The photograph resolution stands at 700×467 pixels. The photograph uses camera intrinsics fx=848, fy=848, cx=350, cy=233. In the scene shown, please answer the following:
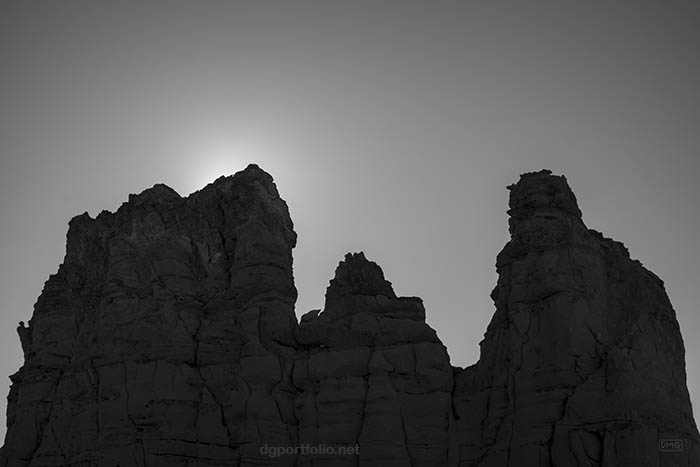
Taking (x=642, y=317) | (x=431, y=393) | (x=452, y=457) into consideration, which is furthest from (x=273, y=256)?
(x=642, y=317)

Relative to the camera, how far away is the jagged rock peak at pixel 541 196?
38.9 m

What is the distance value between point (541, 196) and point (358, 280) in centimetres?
1036

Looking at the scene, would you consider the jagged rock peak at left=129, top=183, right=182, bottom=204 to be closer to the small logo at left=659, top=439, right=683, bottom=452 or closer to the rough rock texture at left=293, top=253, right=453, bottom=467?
the rough rock texture at left=293, top=253, right=453, bottom=467

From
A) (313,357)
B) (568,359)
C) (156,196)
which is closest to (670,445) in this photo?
(568,359)

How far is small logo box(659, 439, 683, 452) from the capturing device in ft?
106

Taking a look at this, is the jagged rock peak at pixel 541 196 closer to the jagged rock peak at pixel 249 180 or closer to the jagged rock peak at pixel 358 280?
the jagged rock peak at pixel 358 280

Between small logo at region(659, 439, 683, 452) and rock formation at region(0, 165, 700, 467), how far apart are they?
0.09 metres

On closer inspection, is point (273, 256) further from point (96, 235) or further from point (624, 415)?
point (624, 415)

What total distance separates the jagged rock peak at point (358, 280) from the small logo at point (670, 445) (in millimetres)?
15726

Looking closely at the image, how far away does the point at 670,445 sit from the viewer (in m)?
32.5

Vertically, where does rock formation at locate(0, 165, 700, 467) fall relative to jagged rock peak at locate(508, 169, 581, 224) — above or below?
below

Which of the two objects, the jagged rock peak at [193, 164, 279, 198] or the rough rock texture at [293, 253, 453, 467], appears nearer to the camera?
the rough rock texture at [293, 253, 453, 467]


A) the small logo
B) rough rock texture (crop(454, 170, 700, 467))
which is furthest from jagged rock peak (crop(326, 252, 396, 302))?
the small logo

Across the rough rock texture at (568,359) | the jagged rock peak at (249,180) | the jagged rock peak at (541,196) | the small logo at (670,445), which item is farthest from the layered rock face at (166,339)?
the small logo at (670,445)
